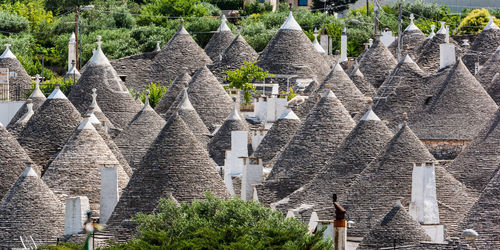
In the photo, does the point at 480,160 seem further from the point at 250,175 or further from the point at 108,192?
the point at 108,192

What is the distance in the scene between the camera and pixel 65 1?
116 m

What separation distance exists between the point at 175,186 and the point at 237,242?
22.3 ft

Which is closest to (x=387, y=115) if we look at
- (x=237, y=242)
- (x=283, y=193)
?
(x=283, y=193)

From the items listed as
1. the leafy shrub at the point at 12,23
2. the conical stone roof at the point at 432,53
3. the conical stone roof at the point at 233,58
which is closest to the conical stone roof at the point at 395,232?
the conical stone roof at the point at 432,53

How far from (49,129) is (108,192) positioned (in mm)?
9849

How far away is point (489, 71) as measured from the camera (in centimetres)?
6047

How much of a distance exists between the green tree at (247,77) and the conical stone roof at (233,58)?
2369mm

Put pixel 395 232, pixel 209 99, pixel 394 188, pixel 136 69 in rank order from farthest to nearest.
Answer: pixel 136 69 < pixel 209 99 < pixel 394 188 < pixel 395 232

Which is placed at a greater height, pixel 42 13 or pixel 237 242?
pixel 237 242

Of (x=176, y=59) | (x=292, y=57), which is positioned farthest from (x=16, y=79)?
(x=292, y=57)

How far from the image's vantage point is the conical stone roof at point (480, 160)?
47500 millimetres

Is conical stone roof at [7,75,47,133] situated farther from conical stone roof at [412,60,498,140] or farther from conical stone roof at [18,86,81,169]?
conical stone roof at [412,60,498,140]

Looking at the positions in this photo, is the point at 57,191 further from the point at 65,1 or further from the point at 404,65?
the point at 65,1

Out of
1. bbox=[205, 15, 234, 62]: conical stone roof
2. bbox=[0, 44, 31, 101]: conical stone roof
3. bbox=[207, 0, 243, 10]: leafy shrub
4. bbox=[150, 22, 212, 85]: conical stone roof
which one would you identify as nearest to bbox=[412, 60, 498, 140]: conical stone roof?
bbox=[150, 22, 212, 85]: conical stone roof
